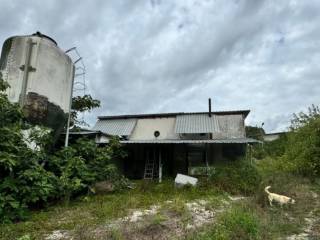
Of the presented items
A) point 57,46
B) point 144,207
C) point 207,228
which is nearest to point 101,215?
point 144,207

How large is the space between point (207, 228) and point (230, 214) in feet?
3.00

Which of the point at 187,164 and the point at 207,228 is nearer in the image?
the point at 207,228

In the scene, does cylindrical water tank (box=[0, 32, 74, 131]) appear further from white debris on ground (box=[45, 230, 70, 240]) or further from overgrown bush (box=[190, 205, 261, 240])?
overgrown bush (box=[190, 205, 261, 240])

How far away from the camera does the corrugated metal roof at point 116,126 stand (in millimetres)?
18750

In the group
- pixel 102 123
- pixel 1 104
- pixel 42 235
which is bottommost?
pixel 42 235

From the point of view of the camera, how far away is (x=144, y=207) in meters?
9.53

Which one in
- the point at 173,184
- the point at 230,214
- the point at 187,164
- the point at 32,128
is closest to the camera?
the point at 230,214

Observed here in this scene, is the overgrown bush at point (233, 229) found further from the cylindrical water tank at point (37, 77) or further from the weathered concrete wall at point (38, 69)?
the weathered concrete wall at point (38, 69)

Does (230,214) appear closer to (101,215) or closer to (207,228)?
(207,228)

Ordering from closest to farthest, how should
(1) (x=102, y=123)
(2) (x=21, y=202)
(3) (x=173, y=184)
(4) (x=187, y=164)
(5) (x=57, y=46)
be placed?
(2) (x=21, y=202) < (5) (x=57, y=46) < (3) (x=173, y=184) < (4) (x=187, y=164) < (1) (x=102, y=123)

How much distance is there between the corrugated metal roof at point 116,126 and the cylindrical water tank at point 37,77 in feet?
22.9

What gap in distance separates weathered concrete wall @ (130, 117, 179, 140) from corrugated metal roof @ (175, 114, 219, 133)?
75 cm

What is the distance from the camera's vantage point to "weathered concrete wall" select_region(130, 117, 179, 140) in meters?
19.1

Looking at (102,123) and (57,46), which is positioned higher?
(57,46)
